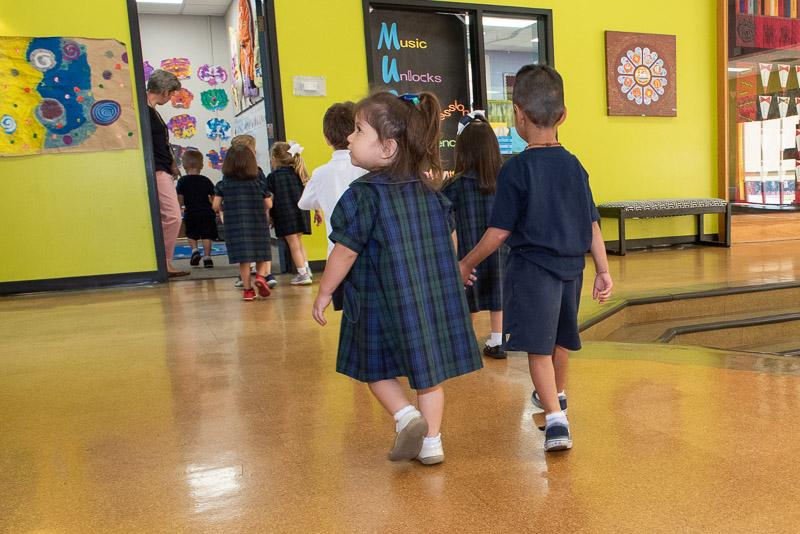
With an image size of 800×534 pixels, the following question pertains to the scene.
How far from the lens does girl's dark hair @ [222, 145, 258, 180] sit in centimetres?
484

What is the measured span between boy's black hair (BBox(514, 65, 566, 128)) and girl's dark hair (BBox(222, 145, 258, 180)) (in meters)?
3.33

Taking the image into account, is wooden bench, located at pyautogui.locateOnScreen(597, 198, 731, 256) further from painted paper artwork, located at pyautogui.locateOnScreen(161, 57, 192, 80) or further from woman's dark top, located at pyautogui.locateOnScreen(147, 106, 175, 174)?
painted paper artwork, located at pyautogui.locateOnScreen(161, 57, 192, 80)

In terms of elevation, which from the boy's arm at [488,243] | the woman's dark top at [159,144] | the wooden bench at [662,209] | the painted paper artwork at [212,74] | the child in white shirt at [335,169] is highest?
the painted paper artwork at [212,74]

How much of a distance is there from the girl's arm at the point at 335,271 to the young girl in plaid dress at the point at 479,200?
3.77ft

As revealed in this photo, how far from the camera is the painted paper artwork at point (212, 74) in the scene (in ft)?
33.8

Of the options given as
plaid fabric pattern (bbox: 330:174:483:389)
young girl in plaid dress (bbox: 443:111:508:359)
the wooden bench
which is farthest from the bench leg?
plaid fabric pattern (bbox: 330:174:483:389)

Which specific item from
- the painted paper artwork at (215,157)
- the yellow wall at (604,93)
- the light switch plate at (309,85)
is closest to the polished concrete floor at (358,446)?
the light switch plate at (309,85)

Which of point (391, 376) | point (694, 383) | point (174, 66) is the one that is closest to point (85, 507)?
point (391, 376)

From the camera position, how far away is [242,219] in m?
4.91

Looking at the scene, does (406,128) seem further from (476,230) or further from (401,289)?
(476,230)

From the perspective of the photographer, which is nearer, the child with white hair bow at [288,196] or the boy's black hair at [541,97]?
the boy's black hair at [541,97]

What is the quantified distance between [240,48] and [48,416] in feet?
23.3

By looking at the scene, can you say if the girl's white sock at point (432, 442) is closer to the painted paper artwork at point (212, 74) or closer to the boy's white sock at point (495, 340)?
the boy's white sock at point (495, 340)

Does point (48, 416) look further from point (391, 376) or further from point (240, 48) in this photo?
point (240, 48)
